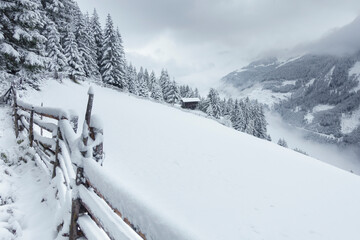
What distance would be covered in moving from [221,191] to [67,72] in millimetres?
28762

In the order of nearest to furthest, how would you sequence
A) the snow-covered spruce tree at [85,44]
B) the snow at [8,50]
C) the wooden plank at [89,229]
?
1. the wooden plank at [89,229]
2. the snow at [8,50]
3. the snow-covered spruce tree at [85,44]

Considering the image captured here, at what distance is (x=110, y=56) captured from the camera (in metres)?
38.4

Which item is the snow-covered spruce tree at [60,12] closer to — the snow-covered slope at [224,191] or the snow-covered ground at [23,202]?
the snow-covered slope at [224,191]

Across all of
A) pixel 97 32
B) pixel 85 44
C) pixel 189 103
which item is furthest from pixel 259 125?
pixel 85 44

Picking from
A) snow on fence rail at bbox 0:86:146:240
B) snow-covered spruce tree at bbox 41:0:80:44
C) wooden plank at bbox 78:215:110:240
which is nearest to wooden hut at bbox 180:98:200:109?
snow-covered spruce tree at bbox 41:0:80:44

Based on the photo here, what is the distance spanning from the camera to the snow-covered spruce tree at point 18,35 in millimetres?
12586

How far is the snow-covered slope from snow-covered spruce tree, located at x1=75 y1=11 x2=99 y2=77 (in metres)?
25.8

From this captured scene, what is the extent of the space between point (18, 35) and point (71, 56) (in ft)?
60.0

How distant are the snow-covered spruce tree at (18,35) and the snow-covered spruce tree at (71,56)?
16.3 meters

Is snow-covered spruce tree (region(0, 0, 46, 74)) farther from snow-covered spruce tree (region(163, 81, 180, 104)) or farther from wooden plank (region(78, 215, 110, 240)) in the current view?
snow-covered spruce tree (region(163, 81, 180, 104))

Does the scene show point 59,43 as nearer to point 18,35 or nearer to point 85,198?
point 18,35

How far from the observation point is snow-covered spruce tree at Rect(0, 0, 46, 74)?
1259 cm

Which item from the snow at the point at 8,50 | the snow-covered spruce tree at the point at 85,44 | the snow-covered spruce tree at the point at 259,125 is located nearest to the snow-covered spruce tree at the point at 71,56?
the snow-covered spruce tree at the point at 85,44

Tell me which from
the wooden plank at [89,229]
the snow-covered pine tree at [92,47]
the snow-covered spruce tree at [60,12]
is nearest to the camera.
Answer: the wooden plank at [89,229]
